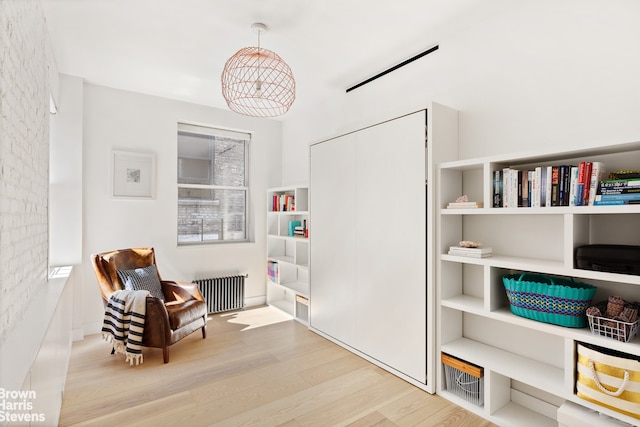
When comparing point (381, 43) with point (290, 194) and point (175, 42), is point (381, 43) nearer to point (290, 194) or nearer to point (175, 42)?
point (175, 42)

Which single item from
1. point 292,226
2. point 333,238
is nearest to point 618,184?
point 333,238

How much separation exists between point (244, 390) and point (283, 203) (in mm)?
2342

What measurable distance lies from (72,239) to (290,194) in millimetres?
2432

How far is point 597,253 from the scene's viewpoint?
1667 millimetres

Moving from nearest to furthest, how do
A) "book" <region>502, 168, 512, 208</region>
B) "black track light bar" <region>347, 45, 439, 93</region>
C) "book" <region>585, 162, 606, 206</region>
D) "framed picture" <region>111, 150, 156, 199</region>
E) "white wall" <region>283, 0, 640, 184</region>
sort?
"book" <region>585, 162, 606, 206</region> < "white wall" <region>283, 0, 640, 184</region> < "book" <region>502, 168, 512, 208</region> < "black track light bar" <region>347, 45, 439, 93</region> < "framed picture" <region>111, 150, 156, 199</region>

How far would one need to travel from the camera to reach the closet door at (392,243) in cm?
245

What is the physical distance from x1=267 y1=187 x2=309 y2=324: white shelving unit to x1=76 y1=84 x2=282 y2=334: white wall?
0.16 m

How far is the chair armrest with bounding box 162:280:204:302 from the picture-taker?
3293mm

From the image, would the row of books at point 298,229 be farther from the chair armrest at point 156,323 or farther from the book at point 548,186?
the book at point 548,186

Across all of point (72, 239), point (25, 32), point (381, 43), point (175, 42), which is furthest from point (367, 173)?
point (72, 239)

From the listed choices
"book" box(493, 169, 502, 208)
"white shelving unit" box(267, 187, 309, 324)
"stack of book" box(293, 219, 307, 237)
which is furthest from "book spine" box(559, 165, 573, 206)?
"stack of book" box(293, 219, 307, 237)

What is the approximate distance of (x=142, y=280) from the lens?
3.23 meters

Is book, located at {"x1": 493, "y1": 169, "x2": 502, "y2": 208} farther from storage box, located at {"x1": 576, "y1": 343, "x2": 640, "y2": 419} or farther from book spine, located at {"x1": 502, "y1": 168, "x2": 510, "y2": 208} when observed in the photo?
storage box, located at {"x1": 576, "y1": 343, "x2": 640, "y2": 419}

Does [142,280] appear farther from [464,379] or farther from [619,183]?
[619,183]
